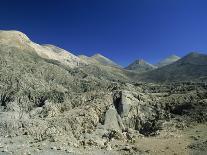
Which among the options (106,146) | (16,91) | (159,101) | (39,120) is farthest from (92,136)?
(16,91)

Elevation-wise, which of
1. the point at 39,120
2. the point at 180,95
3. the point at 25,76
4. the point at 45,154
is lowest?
the point at 45,154

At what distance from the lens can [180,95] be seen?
55.9 metres

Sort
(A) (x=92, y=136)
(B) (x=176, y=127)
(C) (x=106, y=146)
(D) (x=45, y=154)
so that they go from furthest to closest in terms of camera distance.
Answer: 1. (B) (x=176, y=127)
2. (A) (x=92, y=136)
3. (C) (x=106, y=146)
4. (D) (x=45, y=154)

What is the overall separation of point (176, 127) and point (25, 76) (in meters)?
32.6

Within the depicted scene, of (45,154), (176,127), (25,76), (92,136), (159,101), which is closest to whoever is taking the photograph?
(45,154)

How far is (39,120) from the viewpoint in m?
45.9

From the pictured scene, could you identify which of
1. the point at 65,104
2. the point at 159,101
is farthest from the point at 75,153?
the point at 159,101

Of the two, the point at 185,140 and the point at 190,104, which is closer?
the point at 185,140

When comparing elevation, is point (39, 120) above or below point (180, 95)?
below

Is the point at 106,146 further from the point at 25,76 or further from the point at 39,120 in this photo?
the point at 25,76

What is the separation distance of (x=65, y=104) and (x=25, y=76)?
1646 cm

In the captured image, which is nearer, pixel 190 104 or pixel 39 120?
pixel 39 120

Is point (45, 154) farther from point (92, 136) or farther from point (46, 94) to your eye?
point (46, 94)

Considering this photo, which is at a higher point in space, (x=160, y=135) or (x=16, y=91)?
(x=16, y=91)
